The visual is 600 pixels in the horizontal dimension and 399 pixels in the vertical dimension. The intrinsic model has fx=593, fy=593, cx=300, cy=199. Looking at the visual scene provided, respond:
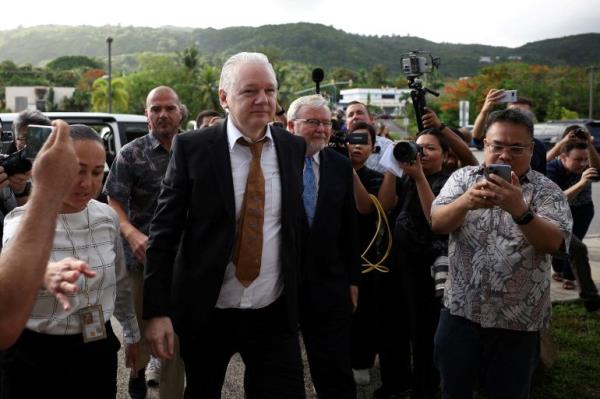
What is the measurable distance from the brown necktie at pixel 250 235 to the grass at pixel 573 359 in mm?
2488

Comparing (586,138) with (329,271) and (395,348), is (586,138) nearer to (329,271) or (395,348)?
(395,348)

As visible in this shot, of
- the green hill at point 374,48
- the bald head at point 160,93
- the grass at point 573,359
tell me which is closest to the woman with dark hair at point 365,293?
the grass at point 573,359

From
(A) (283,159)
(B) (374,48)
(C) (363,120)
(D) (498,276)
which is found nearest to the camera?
(D) (498,276)

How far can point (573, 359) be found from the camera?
459cm

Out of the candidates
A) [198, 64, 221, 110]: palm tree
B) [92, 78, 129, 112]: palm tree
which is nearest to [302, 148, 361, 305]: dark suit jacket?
[92, 78, 129, 112]: palm tree

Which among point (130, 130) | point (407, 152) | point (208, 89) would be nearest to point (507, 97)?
point (407, 152)

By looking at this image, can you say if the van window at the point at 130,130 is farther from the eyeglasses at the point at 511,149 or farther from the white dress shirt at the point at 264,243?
the eyeglasses at the point at 511,149

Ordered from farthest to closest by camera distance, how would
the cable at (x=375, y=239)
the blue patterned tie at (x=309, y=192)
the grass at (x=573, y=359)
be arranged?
the grass at (x=573, y=359) → the cable at (x=375, y=239) → the blue patterned tie at (x=309, y=192)

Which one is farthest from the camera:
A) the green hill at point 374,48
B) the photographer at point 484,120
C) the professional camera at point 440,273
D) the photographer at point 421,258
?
the green hill at point 374,48

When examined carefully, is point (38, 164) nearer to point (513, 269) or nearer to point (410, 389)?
point (513, 269)

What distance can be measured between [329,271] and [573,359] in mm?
2522

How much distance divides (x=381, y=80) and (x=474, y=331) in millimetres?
130239

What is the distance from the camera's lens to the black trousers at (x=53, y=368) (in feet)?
7.68

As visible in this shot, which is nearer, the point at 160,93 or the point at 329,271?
the point at 329,271
